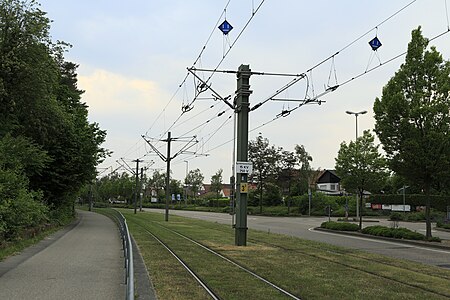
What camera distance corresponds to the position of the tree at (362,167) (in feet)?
107

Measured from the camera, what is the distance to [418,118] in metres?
23.5

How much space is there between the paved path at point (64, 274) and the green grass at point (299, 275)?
102 cm

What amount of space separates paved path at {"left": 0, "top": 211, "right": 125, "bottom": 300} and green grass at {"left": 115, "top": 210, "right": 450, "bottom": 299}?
40.0 inches

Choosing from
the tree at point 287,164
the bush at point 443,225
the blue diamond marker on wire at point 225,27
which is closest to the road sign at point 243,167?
the blue diamond marker on wire at point 225,27

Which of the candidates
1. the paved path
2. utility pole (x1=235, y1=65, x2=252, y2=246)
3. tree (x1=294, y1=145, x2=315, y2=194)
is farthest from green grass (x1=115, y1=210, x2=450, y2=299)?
tree (x1=294, y1=145, x2=315, y2=194)

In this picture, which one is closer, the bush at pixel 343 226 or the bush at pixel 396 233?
the bush at pixel 396 233

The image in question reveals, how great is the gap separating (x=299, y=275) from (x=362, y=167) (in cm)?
2115

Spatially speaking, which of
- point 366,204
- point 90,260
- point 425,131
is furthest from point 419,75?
point 366,204

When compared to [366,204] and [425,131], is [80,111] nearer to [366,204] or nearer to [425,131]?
[425,131]

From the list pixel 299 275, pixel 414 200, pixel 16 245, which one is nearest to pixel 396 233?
pixel 299 275

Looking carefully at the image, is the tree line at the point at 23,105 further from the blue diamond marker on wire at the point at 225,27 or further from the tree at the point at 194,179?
the tree at the point at 194,179

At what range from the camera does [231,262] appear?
15664mm

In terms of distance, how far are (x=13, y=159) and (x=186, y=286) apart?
1347 centimetres

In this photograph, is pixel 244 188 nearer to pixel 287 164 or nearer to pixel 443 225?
pixel 443 225
